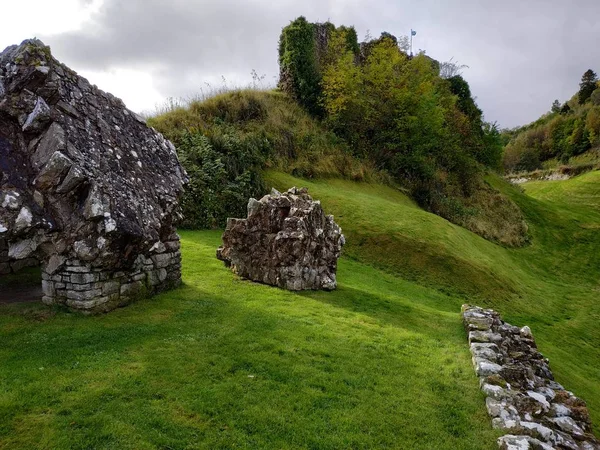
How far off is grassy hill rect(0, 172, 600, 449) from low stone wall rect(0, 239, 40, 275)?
1.99m

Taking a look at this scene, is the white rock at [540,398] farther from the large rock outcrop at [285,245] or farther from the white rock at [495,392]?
the large rock outcrop at [285,245]

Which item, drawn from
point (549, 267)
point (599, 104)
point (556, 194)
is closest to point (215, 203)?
point (549, 267)

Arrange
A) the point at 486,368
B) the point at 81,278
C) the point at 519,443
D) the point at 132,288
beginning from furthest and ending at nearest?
1. the point at 132,288
2. the point at 81,278
3. the point at 486,368
4. the point at 519,443

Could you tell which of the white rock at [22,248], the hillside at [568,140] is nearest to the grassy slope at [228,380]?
the white rock at [22,248]

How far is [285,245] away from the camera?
41.5 ft

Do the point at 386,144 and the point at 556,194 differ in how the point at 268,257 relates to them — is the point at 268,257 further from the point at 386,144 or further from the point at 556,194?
the point at 556,194

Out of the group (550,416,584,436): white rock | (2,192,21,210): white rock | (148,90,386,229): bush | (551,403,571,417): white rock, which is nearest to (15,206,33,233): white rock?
(2,192,21,210): white rock

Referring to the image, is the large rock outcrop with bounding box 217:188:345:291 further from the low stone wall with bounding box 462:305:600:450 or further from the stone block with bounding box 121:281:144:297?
the low stone wall with bounding box 462:305:600:450

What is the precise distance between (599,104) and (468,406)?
296 feet

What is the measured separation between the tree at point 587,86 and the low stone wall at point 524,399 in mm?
94468

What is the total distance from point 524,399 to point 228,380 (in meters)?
5.24

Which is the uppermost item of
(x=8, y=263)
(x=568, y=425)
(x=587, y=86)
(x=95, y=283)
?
(x=587, y=86)

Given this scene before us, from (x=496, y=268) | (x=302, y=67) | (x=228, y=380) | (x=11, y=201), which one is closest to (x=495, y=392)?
(x=228, y=380)

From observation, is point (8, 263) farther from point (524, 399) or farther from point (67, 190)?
point (524, 399)
